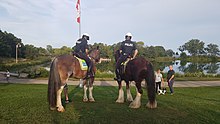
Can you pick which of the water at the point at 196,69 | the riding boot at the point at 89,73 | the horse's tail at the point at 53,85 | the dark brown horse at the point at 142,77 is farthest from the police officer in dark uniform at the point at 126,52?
the water at the point at 196,69

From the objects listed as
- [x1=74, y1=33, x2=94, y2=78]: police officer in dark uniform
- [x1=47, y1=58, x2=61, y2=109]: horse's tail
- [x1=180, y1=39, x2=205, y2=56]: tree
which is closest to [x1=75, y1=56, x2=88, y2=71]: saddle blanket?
[x1=74, y1=33, x2=94, y2=78]: police officer in dark uniform

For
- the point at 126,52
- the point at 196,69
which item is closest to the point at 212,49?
the point at 196,69

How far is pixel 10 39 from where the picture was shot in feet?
240

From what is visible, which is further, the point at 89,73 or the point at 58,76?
the point at 89,73

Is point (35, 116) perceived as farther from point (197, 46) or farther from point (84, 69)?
point (197, 46)

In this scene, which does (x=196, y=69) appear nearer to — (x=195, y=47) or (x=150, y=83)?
(x=150, y=83)

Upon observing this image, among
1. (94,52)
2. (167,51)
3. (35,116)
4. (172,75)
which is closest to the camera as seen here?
(35,116)

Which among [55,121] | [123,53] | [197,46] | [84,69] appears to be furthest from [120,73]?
[197,46]

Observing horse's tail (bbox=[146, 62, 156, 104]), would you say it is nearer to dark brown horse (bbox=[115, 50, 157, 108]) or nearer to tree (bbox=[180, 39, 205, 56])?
dark brown horse (bbox=[115, 50, 157, 108])

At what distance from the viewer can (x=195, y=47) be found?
405 feet

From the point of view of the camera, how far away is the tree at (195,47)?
12338cm

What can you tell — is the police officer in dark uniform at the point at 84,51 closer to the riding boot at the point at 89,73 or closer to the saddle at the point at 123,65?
the riding boot at the point at 89,73

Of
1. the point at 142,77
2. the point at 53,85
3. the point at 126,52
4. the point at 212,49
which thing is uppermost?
the point at 212,49

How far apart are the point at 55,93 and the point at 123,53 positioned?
10.7 ft
